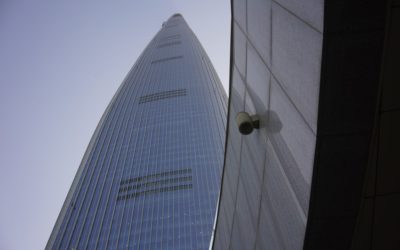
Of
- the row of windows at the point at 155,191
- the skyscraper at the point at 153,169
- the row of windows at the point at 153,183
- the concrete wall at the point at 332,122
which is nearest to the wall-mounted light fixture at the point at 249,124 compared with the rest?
the concrete wall at the point at 332,122

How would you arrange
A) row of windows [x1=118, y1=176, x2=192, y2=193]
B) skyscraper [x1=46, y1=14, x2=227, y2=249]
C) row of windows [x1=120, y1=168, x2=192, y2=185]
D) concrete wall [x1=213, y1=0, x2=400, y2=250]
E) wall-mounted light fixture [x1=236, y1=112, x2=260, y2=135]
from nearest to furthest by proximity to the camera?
1. concrete wall [x1=213, y1=0, x2=400, y2=250]
2. wall-mounted light fixture [x1=236, y1=112, x2=260, y2=135]
3. skyscraper [x1=46, y1=14, x2=227, y2=249]
4. row of windows [x1=118, y1=176, x2=192, y2=193]
5. row of windows [x1=120, y1=168, x2=192, y2=185]

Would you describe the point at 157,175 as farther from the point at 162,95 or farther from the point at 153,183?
the point at 162,95

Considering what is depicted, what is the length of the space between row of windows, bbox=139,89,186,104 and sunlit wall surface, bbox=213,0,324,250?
121 meters

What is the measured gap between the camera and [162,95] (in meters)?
130

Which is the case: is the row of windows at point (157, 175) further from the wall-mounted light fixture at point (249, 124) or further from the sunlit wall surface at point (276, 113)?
the wall-mounted light fixture at point (249, 124)

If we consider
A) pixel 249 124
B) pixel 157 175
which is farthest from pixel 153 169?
pixel 249 124

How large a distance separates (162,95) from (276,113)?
126 meters

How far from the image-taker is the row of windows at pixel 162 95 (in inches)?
5074

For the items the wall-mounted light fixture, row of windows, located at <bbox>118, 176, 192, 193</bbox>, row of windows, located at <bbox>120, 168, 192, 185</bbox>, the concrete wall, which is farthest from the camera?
row of windows, located at <bbox>120, 168, 192, 185</bbox>

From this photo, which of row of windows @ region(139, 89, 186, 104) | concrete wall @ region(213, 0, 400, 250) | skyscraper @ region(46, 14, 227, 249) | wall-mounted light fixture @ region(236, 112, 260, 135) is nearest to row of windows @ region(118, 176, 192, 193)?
skyscraper @ region(46, 14, 227, 249)

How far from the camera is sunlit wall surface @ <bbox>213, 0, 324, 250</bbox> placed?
390 cm

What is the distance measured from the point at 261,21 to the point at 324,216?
3.36 meters

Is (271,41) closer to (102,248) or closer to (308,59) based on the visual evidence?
(308,59)

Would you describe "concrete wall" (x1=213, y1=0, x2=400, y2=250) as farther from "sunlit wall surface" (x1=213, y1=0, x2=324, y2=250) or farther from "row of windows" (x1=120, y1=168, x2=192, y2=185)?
"row of windows" (x1=120, y1=168, x2=192, y2=185)
